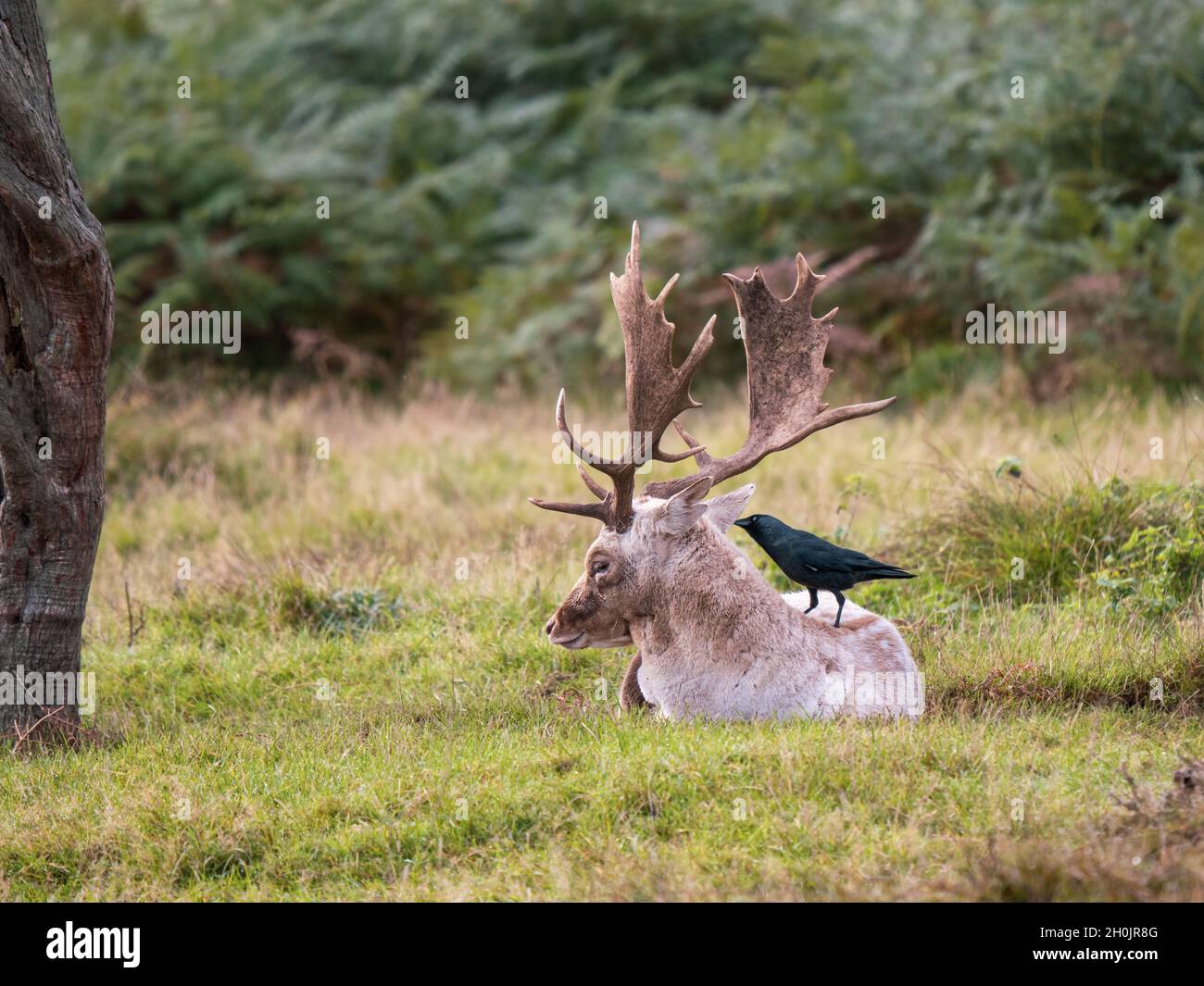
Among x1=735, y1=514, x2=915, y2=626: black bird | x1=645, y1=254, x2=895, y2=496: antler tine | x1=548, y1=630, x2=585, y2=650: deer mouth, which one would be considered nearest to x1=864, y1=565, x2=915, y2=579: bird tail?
x1=735, y1=514, x2=915, y2=626: black bird

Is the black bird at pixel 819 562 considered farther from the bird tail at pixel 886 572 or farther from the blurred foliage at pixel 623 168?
the blurred foliage at pixel 623 168

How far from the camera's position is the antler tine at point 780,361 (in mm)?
6305

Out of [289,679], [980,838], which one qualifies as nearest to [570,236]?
[289,679]

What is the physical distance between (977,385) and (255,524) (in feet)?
20.2

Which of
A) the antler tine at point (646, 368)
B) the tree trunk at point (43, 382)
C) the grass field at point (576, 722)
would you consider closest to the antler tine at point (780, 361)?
the antler tine at point (646, 368)

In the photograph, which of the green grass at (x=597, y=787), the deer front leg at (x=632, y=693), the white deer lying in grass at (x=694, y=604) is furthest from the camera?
the deer front leg at (x=632, y=693)

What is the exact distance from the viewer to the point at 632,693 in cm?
619

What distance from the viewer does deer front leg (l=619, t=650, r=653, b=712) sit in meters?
6.16

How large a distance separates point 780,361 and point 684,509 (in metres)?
1.04

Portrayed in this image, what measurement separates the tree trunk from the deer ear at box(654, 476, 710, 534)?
2.59 meters

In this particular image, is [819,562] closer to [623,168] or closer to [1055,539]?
[1055,539]

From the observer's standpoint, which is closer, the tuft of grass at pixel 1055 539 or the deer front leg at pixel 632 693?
the deer front leg at pixel 632 693

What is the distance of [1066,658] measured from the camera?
6410mm

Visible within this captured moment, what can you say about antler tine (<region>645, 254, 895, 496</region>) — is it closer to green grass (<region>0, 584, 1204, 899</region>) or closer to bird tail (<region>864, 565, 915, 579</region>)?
bird tail (<region>864, 565, 915, 579</region>)
